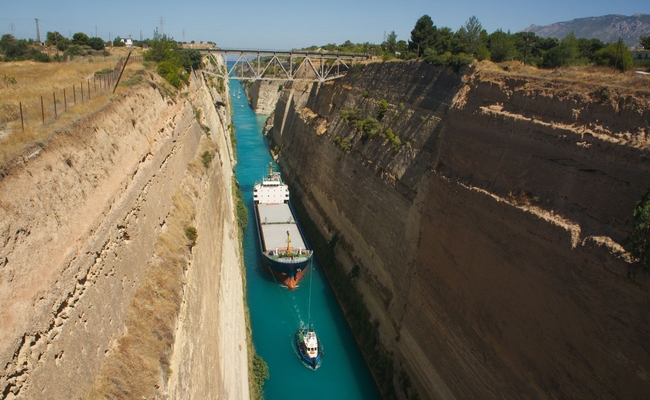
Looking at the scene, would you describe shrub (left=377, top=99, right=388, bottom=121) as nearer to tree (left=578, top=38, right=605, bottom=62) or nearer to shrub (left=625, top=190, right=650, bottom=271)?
tree (left=578, top=38, right=605, bottom=62)

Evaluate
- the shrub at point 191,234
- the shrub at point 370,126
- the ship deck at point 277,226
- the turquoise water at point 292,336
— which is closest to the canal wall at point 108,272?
the shrub at point 191,234

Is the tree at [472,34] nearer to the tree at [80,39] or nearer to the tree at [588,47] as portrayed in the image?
the tree at [588,47]

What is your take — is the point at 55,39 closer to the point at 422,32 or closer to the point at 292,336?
the point at 422,32

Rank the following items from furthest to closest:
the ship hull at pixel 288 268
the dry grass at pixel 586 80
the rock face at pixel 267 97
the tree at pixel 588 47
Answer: the rock face at pixel 267 97 < the tree at pixel 588 47 < the ship hull at pixel 288 268 < the dry grass at pixel 586 80

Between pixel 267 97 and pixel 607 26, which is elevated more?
pixel 607 26

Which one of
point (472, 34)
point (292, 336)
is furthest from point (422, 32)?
point (292, 336)

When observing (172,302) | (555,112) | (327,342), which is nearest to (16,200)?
(172,302)

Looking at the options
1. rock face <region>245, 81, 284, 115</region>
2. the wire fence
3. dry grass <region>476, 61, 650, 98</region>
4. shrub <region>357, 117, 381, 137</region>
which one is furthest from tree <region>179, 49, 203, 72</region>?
rock face <region>245, 81, 284, 115</region>
